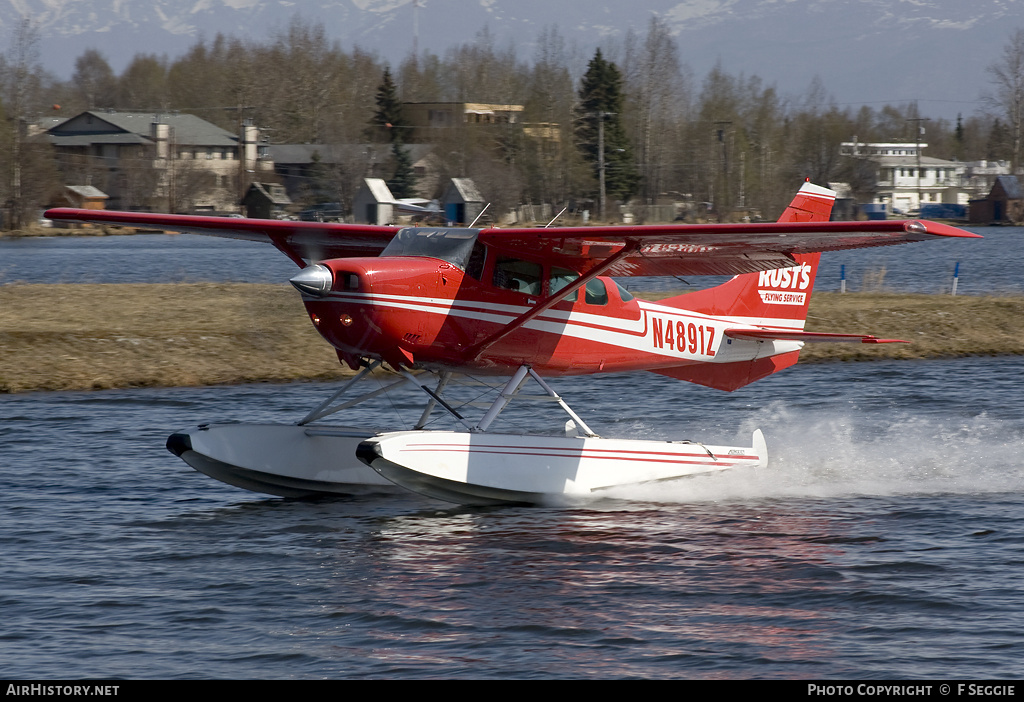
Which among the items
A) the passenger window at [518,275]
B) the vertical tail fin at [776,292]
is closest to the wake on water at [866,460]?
the vertical tail fin at [776,292]

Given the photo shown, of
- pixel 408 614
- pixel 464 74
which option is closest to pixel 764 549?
pixel 408 614

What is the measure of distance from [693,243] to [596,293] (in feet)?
4.53

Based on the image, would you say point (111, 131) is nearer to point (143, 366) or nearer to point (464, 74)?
point (464, 74)

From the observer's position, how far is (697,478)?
37.4 feet

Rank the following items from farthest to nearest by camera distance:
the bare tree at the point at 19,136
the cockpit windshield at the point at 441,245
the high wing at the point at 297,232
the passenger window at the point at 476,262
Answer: the bare tree at the point at 19,136, the high wing at the point at 297,232, the passenger window at the point at 476,262, the cockpit windshield at the point at 441,245

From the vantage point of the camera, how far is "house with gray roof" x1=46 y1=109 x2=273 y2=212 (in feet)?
300

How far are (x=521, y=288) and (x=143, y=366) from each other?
881 centimetres

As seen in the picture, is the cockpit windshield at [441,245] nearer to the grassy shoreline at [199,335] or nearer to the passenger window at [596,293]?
the passenger window at [596,293]

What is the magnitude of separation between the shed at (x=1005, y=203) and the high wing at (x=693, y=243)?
93621mm

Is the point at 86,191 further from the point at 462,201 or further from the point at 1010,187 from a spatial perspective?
the point at 1010,187

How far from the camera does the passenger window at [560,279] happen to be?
10.6 metres

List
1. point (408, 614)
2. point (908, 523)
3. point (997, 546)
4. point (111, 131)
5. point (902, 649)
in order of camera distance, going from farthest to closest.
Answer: point (111, 131), point (908, 523), point (997, 546), point (408, 614), point (902, 649)

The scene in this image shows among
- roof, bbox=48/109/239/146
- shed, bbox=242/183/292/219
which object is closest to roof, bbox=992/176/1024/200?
shed, bbox=242/183/292/219

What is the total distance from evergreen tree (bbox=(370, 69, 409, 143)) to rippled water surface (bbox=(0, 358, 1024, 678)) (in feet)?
282
